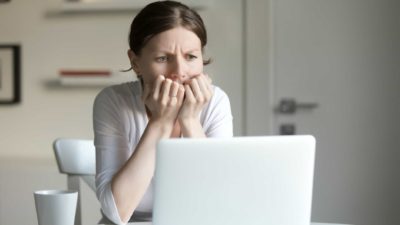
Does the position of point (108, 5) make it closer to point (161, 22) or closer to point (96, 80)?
point (96, 80)

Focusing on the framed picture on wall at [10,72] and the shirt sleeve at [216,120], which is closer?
the shirt sleeve at [216,120]

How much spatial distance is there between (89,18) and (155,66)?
175 cm

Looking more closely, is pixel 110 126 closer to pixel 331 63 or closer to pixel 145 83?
pixel 145 83

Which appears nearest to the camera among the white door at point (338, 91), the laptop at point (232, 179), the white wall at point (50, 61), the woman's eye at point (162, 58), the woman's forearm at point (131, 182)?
the laptop at point (232, 179)

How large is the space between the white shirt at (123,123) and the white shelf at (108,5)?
140 cm

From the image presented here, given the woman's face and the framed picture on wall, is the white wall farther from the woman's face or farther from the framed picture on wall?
the woman's face

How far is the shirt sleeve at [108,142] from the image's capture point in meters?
1.24

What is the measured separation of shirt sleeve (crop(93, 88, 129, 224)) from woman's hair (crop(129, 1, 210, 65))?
0.49 ft

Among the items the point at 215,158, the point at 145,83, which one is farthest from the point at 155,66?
the point at 215,158

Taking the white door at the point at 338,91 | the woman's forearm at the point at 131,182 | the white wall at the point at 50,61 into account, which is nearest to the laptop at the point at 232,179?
the woman's forearm at the point at 131,182

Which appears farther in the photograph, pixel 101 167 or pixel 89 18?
pixel 89 18

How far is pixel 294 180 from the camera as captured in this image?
0.76 metres

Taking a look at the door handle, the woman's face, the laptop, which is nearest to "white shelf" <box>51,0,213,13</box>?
the door handle

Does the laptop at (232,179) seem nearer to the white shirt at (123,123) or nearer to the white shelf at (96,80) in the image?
the white shirt at (123,123)
